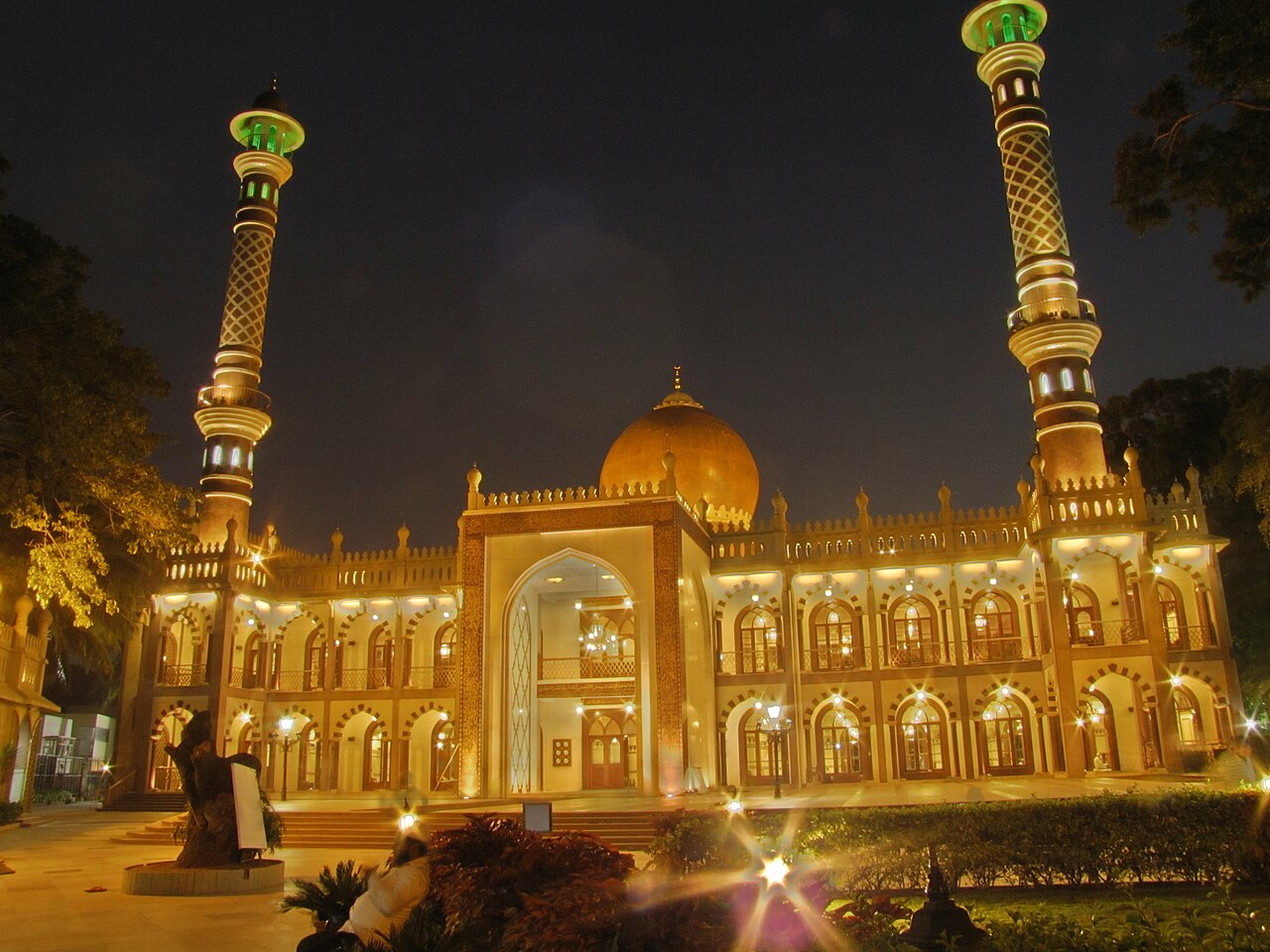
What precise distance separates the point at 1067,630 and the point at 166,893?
18.9 meters

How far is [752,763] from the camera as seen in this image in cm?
2723

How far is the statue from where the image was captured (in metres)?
11.6

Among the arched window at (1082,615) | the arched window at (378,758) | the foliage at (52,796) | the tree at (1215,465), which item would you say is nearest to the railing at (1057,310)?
the tree at (1215,465)

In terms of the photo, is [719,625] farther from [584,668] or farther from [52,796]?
[52,796]

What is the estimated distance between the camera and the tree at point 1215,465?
27.4m

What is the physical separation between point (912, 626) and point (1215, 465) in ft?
25.9

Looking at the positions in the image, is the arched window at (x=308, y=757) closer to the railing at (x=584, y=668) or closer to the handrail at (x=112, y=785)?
the handrail at (x=112, y=785)

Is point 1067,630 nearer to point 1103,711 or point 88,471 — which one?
point 1103,711

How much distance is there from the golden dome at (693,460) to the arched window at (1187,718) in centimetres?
1177

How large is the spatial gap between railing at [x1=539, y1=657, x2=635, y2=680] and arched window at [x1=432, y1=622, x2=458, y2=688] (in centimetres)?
318

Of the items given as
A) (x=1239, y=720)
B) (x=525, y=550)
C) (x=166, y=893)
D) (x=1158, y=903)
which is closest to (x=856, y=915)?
(x=1158, y=903)

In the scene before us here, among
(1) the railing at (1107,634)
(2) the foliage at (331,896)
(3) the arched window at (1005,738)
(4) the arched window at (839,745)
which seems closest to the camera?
(2) the foliage at (331,896)

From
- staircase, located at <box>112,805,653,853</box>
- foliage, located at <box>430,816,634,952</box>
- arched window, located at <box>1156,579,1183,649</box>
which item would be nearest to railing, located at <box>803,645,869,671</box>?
arched window, located at <box>1156,579,1183,649</box>

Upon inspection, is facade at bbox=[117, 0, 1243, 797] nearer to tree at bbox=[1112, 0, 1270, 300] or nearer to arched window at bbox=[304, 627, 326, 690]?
arched window at bbox=[304, 627, 326, 690]
